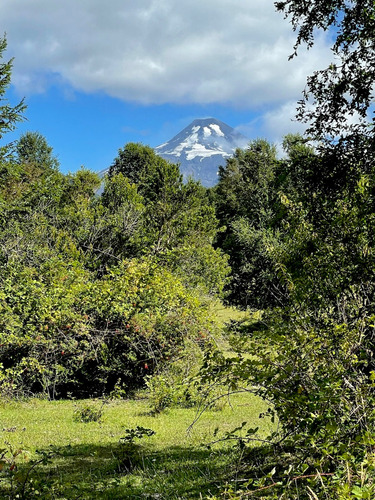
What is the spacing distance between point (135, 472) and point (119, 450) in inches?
15.1

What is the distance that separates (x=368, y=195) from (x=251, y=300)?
2233cm

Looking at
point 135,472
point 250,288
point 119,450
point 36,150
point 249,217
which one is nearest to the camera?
point 135,472

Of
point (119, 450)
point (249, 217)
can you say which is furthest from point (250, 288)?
point (119, 450)

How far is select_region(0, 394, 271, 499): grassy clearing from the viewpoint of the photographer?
5199 mm

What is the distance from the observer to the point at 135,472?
6.36 meters

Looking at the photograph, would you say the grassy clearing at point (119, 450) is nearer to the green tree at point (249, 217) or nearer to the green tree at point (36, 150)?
the green tree at point (249, 217)

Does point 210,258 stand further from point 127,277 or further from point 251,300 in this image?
point 127,277

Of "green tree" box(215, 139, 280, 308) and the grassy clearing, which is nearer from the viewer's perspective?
the grassy clearing

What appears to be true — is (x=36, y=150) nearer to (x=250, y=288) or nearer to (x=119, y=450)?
(x=250, y=288)

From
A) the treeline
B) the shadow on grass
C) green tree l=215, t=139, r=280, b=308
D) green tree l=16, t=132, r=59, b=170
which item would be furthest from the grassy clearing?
green tree l=16, t=132, r=59, b=170

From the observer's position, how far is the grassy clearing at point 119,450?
5.20 m

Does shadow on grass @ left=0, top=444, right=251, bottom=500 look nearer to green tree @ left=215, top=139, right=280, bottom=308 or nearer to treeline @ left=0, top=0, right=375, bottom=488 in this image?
treeline @ left=0, top=0, right=375, bottom=488

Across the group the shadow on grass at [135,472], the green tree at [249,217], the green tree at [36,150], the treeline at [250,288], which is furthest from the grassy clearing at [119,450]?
the green tree at [36,150]

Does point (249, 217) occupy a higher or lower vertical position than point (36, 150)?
lower
